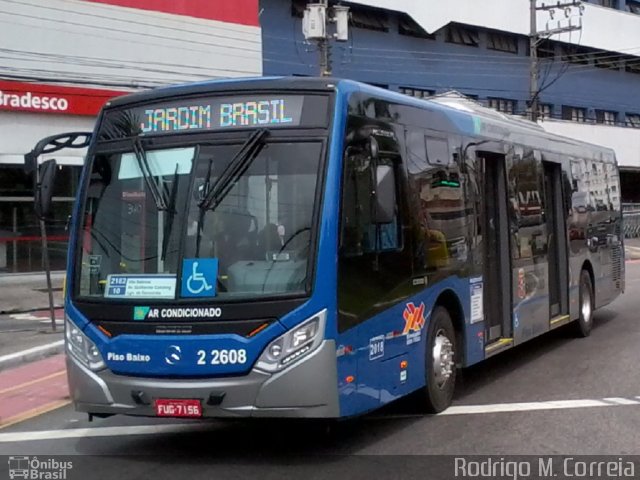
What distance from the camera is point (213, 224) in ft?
21.8

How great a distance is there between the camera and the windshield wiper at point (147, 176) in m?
6.78

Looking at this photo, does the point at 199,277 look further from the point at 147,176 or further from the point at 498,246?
the point at 498,246

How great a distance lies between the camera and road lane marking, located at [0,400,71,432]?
8.74m

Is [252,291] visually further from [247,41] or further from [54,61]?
[247,41]

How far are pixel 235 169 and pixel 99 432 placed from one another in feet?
9.54

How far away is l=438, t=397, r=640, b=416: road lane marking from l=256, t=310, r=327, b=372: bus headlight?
232 centimetres

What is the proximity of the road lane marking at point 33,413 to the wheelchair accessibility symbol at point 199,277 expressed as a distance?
3106mm

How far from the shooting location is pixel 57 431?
817 centimetres

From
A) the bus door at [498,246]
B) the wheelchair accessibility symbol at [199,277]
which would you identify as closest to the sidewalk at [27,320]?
the wheelchair accessibility symbol at [199,277]

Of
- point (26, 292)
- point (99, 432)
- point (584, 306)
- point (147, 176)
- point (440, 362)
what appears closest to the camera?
point (147, 176)

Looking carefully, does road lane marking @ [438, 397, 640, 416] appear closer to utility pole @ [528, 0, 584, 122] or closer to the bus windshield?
the bus windshield

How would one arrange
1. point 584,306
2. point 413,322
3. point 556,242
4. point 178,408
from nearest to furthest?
point 178,408 → point 413,322 → point 556,242 → point 584,306

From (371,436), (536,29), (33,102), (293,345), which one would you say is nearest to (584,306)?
(371,436)

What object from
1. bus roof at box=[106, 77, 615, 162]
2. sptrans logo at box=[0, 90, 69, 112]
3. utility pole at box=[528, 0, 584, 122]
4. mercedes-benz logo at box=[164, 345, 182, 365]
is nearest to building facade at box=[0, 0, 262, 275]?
sptrans logo at box=[0, 90, 69, 112]
